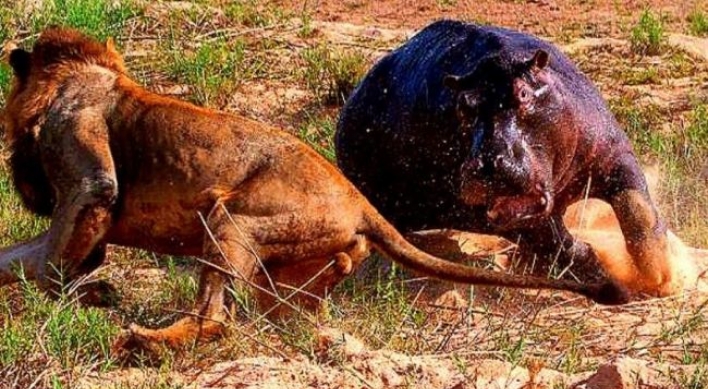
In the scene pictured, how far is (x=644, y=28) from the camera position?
36.1ft

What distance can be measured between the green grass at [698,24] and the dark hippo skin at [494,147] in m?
4.35

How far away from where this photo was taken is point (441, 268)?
550cm

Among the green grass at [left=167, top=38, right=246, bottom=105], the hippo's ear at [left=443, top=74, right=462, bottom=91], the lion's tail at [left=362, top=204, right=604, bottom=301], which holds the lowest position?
the green grass at [left=167, top=38, right=246, bottom=105]

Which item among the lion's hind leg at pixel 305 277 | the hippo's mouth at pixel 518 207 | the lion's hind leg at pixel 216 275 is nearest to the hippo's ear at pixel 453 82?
the hippo's mouth at pixel 518 207

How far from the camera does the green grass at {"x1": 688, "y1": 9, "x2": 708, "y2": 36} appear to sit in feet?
38.7

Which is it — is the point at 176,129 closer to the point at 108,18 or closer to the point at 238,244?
the point at 238,244

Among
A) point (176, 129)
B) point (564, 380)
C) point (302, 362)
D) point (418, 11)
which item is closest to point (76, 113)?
point (176, 129)

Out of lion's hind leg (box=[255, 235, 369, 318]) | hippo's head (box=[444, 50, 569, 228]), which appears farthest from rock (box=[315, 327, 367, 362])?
hippo's head (box=[444, 50, 569, 228])

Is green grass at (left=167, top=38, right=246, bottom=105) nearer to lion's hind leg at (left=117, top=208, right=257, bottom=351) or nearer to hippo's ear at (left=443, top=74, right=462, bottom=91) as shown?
hippo's ear at (left=443, top=74, right=462, bottom=91)

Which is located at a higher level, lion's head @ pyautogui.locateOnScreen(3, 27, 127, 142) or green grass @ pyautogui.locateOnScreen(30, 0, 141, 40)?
lion's head @ pyautogui.locateOnScreen(3, 27, 127, 142)

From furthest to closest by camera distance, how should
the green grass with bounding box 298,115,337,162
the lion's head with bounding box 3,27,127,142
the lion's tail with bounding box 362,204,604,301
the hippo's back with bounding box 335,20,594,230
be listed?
the green grass with bounding box 298,115,337,162
the hippo's back with bounding box 335,20,594,230
the lion's head with bounding box 3,27,127,142
the lion's tail with bounding box 362,204,604,301

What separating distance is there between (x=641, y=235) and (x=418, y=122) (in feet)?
3.61

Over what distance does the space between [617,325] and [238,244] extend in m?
1.78

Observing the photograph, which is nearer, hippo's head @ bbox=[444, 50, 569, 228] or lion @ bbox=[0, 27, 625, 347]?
lion @ bbox=[0, 27, 625, 347]
